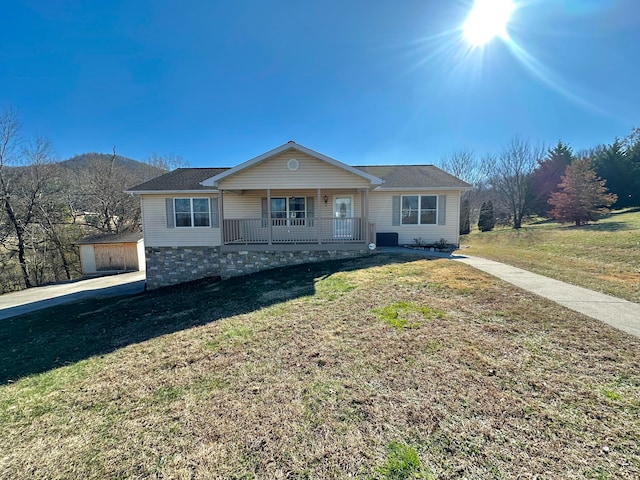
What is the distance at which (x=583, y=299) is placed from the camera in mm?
5559

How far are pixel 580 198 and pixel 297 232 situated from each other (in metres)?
21.6

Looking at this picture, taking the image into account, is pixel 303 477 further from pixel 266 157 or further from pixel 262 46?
pixel 262 46

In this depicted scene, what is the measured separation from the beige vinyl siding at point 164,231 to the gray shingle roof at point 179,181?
401 mm

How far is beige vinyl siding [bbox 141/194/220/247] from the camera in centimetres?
1262

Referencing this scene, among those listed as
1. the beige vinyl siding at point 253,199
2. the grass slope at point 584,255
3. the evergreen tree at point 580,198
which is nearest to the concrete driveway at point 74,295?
the beige vinyl siding at point 253,199

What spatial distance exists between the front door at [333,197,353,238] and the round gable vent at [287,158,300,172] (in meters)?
2.59

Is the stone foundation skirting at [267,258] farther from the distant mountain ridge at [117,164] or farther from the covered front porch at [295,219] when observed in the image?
the distant mountain ridge at [117,164]

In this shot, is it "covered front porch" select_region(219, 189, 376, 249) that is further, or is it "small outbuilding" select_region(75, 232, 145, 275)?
"small outbuilding" select_region(75, 232, 145, 275)

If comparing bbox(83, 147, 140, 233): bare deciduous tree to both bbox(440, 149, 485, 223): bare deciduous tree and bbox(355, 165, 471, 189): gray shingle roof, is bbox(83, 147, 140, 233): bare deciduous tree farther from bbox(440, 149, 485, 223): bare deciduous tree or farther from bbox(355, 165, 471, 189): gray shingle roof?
bbox(440, 149, 485, 223): bare deciduous tree

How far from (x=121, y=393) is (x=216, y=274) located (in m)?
9.53

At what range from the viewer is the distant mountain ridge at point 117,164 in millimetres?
27062

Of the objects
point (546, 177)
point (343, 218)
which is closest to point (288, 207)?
point (343, 218)

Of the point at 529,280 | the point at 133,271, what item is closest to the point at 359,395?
the point at 529,280

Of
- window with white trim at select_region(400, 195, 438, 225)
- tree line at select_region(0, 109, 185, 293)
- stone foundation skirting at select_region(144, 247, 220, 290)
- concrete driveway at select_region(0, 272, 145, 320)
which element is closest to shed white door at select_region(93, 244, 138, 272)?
concrete driveway at select_region(0, 272, 145, 320)
